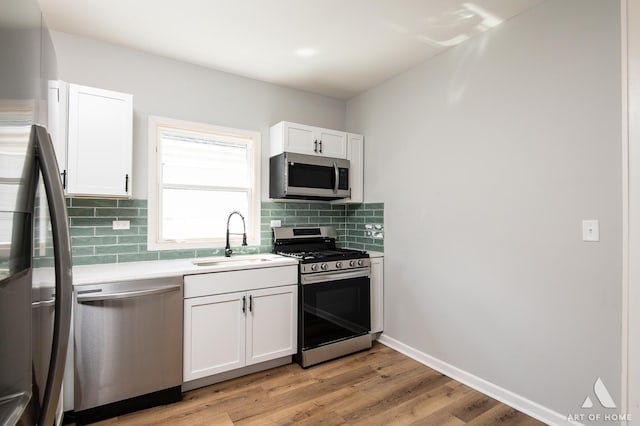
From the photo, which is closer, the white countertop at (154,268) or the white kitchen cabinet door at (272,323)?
the white countertop at (154,268)

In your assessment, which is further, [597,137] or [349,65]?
[349,65]

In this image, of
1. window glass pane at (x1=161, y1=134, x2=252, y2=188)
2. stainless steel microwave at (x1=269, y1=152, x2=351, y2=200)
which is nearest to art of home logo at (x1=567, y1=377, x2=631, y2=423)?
stainless steel microwave at (x1=269, y1=152, x2=351, y2=200)

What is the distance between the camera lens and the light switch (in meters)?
1.87

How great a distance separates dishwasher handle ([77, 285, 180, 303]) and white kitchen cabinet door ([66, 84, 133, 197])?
0.72 metres

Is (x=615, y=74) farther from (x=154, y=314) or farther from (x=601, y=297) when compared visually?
(x=154, y=314)

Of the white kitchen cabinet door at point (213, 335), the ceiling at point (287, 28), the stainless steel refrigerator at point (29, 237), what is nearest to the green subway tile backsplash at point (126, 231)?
the white kitchen cabinet door at point (213, 335)

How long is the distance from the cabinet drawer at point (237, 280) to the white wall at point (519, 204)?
114cm

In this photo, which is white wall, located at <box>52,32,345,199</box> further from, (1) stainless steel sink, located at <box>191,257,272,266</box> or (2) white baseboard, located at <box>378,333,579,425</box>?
(2) white baseboard, located at <box>378,333,579,425</box>

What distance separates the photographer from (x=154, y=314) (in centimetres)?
217

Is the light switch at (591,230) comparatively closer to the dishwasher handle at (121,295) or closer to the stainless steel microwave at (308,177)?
the stainless steel microwave at (308,177)

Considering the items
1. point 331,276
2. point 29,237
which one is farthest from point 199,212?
point 29,237

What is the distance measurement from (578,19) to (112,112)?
307cm

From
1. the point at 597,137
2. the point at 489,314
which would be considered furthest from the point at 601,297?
the point at 597,137

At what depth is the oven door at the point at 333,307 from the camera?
2799mm
